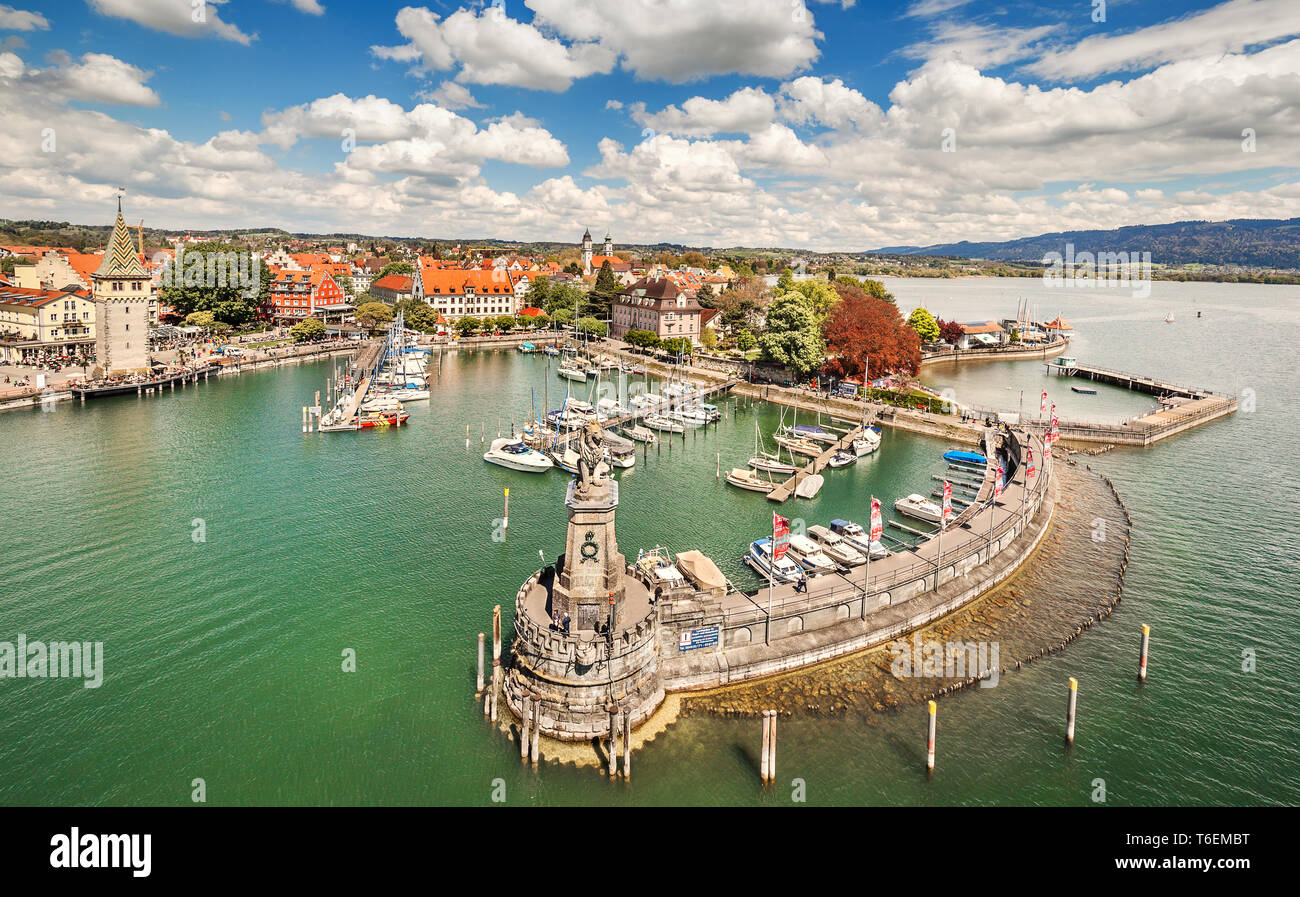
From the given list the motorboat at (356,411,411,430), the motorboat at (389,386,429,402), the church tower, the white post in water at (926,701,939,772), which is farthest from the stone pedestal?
the church tower

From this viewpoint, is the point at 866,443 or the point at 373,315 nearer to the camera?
the point at 866,443

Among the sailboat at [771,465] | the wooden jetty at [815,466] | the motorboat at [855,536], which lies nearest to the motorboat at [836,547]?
the motorboat at [855,536]

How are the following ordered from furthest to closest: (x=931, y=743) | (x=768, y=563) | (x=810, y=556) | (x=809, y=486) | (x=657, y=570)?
(x=809, y=486), (x=810, y=556), (x=768, y=563), (x=657, y=570), (x=931, y=743)

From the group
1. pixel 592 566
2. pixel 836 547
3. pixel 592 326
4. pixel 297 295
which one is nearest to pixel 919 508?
pixel 836 547

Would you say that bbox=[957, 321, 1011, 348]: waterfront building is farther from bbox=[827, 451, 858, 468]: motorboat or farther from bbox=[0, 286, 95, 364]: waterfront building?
bbox=[0, 286, 95, 364]: waterfront building

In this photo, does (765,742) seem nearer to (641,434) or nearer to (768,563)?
(768,563)

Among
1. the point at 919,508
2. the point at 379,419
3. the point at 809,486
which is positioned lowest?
the point at 919,508
